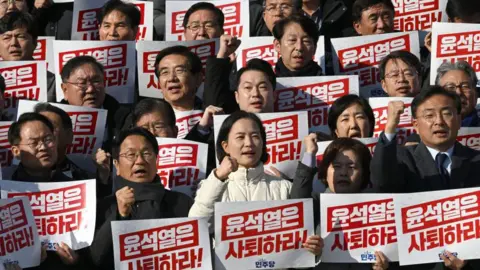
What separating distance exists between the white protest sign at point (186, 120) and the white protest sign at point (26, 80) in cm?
131

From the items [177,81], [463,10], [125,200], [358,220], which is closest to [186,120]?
[177,81]

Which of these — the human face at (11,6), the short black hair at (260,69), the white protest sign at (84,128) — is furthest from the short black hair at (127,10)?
the white protest sign at (84,128)

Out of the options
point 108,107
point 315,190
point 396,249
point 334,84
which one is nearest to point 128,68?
point 108,107

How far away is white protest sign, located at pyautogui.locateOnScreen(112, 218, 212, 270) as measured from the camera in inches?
440

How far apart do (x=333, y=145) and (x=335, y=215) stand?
0.65 meters

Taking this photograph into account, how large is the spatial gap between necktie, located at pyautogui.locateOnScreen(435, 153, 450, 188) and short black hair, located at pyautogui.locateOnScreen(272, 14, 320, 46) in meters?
2.47

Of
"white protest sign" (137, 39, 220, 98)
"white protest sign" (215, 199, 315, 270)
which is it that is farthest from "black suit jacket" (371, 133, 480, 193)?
"white protest sign" (137, 39, 220, 98)

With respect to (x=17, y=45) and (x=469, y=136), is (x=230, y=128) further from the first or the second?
(x=17, y=45)

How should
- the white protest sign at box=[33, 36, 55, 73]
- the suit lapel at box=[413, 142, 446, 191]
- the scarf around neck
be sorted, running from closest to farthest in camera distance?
the suit lapel at box=[413, 142, 446, 191]
the scarf around neck
the white protest sign at box=[33, 36, 55, 73]

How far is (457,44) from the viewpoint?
14.2m

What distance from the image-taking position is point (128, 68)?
14.3m

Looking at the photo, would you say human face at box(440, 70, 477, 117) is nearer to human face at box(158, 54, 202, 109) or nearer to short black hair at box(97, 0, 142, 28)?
human face at box(158, 54, 202, 109)

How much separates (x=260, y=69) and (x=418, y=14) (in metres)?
3.01

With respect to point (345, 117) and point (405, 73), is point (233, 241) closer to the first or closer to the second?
point (345, 117)
